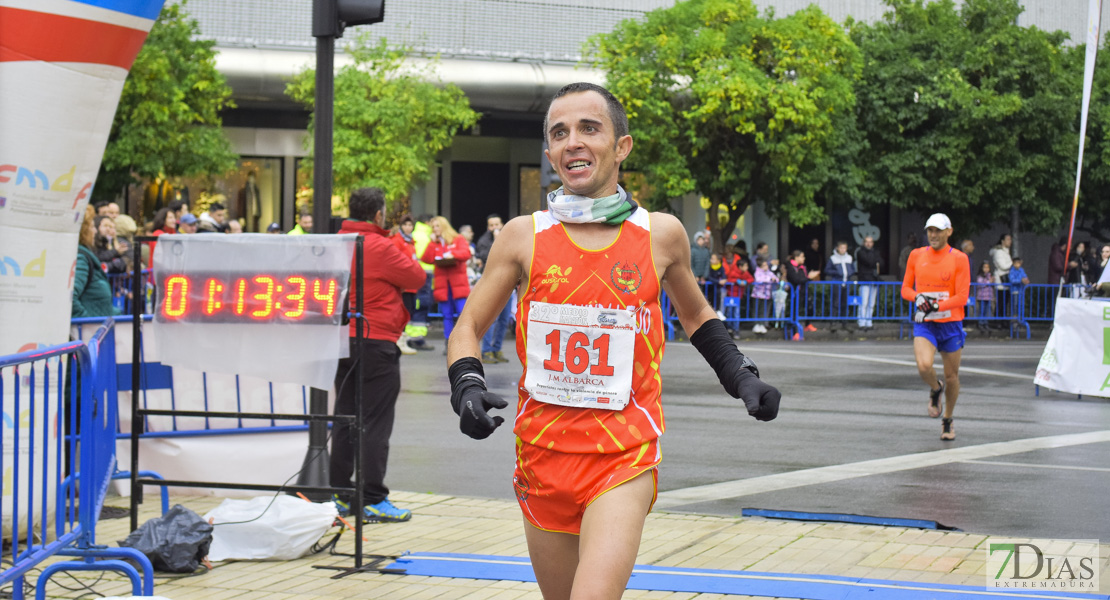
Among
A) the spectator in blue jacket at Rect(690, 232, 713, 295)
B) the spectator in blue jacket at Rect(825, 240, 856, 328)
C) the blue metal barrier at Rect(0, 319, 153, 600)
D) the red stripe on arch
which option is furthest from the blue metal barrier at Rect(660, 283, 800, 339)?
the blue metal barrier at Rect(0, 319, 153, 600)

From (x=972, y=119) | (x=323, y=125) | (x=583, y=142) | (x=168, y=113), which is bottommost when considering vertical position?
(x=583, y=142)

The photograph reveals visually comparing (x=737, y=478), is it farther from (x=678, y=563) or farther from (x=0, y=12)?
(x=0, y=12)

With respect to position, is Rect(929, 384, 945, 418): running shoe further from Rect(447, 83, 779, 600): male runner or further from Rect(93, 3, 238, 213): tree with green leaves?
Rect(93, 3, 238, 213): tree with green leaves

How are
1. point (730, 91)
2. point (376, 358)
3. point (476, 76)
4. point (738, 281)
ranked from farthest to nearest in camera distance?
point (476, 76) → point (730, 91) → point (738, 281) → point (376, 358)

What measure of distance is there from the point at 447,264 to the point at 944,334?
25.8ft

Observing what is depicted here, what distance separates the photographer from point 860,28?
29.8 metres

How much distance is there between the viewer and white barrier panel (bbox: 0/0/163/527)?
18.5 feet

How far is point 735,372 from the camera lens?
3561mm

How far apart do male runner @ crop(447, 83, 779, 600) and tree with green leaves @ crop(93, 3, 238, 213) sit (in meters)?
20.6

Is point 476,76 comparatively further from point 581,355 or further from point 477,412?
point 477,412

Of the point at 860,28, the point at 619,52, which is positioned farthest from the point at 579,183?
the point at 860,28

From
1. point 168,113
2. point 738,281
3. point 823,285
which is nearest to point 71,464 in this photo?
point 738,281

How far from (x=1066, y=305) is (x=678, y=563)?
29.2 ft

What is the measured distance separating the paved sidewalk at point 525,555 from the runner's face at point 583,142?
2534mm
